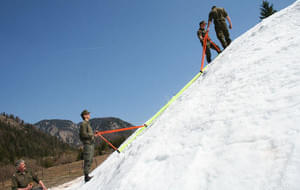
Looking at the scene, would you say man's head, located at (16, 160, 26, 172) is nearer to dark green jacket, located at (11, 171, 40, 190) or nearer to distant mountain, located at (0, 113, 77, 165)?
dark green jacket, located at (11, 171, 40, 190)

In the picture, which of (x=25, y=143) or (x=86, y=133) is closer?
(x=86, y=133)

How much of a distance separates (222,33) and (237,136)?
6.44m

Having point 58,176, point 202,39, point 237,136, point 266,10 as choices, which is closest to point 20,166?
point 237,136

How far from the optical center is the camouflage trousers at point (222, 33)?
792 centimetres

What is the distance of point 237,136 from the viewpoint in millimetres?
2613

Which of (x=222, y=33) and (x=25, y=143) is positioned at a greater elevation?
(x=222, y=33)

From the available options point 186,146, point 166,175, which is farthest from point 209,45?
point 166,175

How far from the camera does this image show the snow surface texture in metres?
2.06

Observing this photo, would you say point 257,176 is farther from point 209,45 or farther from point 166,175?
point 209,45

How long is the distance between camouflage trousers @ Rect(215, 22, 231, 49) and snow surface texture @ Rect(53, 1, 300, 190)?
348 cm

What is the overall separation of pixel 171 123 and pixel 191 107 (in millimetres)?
545

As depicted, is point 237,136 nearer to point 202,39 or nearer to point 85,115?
point 85,115

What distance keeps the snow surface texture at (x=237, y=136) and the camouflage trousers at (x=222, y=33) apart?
348 centimetres

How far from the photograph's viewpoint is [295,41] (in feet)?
14.1
